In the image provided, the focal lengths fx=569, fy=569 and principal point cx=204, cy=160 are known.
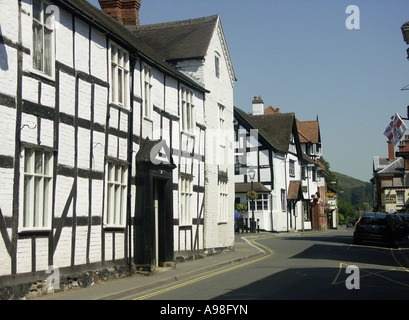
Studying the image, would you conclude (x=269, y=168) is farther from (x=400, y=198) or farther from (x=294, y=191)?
(x=400, y=198)

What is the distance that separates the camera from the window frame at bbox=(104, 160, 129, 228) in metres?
15.5

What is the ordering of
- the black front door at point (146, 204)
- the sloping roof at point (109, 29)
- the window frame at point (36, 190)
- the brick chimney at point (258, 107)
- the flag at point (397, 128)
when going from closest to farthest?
1. the window frame at point (36, 190)
2. the sloping roof at point (109, 29)
3. the black front door at point (146, 204)
4. the flag at point (397, 128)
5. the brick chimney at point (258, 107)

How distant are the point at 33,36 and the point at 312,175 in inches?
2286

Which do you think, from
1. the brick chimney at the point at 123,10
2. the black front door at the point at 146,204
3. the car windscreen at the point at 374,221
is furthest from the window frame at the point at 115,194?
the car windscreen at the point at 374,221

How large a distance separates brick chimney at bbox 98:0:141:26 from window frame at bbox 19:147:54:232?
49.9 ft

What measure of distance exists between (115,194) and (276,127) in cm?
4043

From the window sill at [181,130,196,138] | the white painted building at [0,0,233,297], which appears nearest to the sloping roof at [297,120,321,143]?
the window sill at [181,130,196,138]

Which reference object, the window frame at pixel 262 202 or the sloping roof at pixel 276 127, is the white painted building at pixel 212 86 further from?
the sloping roof at pixel 276 127

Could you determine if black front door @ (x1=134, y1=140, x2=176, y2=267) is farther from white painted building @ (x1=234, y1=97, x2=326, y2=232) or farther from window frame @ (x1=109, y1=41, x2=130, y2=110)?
Answer: white painted building @ (x1=234, y1=97, x2=326, y2=232)

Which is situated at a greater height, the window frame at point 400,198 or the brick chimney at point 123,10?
the brick chimney at point 123,10

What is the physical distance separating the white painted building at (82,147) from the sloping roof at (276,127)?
3146 cm

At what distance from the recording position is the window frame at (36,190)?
38.5 feet

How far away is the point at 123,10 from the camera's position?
27.6 metres
